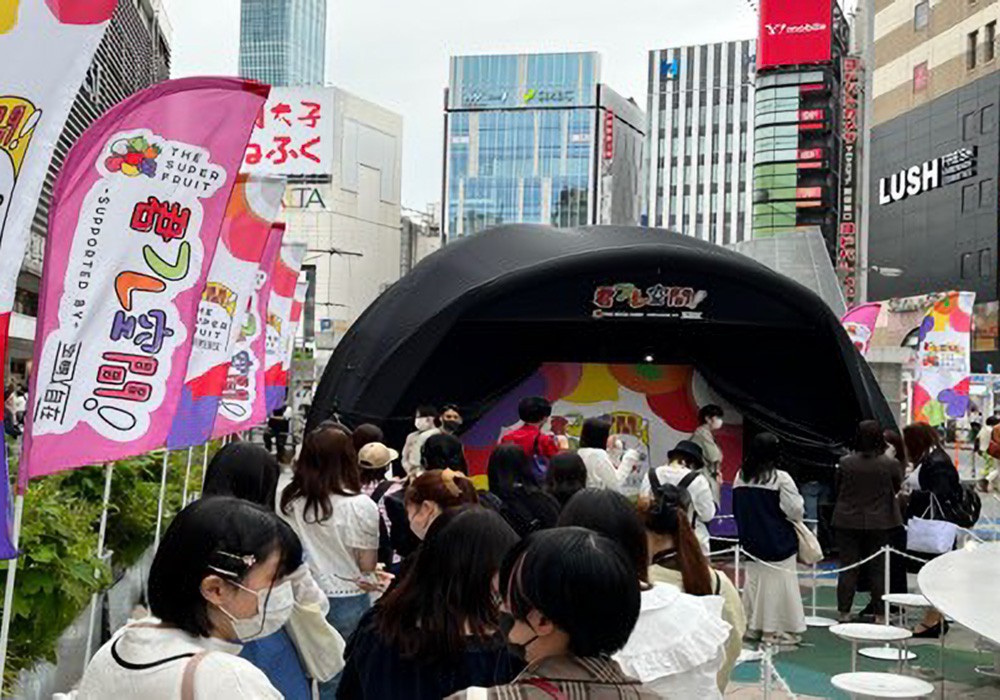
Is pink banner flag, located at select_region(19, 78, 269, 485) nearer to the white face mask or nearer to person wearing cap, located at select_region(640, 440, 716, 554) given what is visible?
the white face mask

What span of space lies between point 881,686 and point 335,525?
8.51ft

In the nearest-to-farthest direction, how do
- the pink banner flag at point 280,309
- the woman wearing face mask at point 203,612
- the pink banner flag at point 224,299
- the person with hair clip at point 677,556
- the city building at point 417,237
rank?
the woman wearing face mask at point 203,612
the person with hair clip at point 677,556
the pink banner flag at point 224,299
the pink banner flag at point 280,309
the city building at point 417,237

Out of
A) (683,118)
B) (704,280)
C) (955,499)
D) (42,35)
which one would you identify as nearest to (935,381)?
(704,280)

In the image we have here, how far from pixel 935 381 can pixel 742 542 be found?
11.5m

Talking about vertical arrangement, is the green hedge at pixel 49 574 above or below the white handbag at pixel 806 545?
above

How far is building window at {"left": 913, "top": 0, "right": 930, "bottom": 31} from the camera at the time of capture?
48.7 metres

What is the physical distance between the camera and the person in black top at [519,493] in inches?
240

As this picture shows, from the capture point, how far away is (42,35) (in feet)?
12.0

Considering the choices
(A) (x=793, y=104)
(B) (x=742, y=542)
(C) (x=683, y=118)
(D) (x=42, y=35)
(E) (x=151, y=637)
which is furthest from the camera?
(C) (x=683, y=118)

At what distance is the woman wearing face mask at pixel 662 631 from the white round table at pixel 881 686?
220cm

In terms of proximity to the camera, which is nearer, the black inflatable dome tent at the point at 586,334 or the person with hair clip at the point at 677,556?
the person with hair clip at the point at 677,556

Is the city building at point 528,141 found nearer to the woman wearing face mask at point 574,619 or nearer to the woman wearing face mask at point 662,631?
the woman wearing face mask at point 662,631

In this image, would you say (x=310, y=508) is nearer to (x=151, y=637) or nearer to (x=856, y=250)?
(x=151, y=637)

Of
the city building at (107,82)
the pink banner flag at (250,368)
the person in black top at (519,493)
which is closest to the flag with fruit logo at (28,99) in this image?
the person in black top at (519,493)
